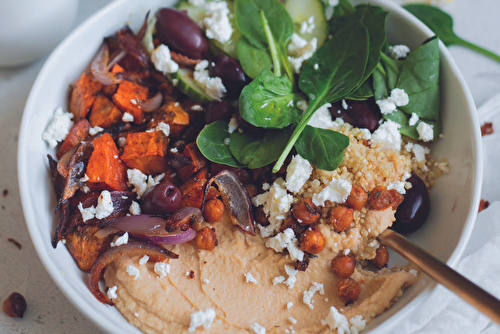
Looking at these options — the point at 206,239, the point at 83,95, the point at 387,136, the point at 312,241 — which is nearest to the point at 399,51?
the point at 387,136

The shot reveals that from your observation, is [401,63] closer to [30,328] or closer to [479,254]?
[479,254]

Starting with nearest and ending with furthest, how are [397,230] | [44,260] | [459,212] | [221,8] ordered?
[44,260] → [459,212] → [397,230] → [221,8]

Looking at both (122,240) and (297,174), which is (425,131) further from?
(122,240)

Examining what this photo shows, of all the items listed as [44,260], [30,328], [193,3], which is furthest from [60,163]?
[193,3]

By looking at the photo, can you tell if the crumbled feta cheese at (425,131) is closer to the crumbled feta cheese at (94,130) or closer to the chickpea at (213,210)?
the chickpea at (213,210)

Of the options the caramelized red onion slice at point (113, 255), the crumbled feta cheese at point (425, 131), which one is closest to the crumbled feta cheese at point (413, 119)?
the crumbled feta cheese at point (425, 131)
